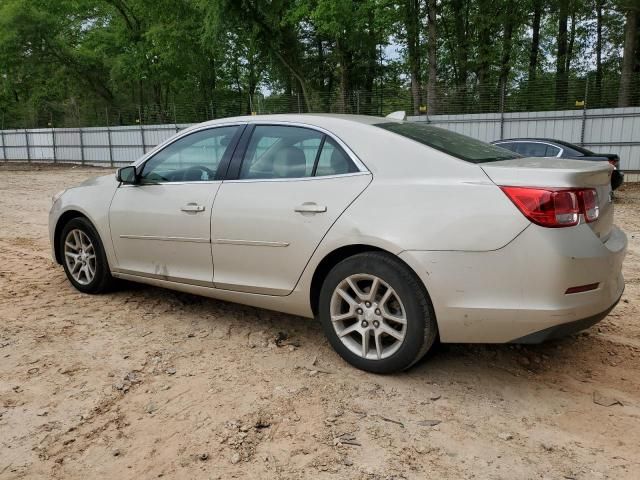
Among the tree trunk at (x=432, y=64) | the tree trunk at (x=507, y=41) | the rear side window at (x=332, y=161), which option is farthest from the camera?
the tree trunk at (x=507, y=41)

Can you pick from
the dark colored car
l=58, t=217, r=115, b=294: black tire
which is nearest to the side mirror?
l=58, t=217, r=115, b=294: black tire

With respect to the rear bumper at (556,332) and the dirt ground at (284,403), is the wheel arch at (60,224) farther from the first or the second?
the rear bumper at (556,332)

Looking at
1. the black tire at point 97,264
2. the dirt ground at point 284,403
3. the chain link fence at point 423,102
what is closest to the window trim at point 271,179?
the dirt ground at point 284,403

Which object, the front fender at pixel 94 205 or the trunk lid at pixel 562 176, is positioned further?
the front fender at pixel 94 205

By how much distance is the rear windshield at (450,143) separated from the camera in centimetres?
315

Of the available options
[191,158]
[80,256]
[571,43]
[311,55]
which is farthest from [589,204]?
[311,55]

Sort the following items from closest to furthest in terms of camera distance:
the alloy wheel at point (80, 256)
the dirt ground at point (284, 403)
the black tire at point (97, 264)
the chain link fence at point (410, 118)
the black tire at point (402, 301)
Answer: the dirt ground at point (284, 403) < the black tire at point (402, 301) < the black tire at point (97, 264) < the alloy wheel at point (80, 256) < the chain link fence at point (410, 118)

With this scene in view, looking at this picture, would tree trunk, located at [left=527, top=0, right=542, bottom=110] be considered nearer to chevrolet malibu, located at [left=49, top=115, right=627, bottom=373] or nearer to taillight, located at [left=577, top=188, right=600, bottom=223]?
chevrolet malibu, located at [left=49, top=115, right=627, bottom=373]

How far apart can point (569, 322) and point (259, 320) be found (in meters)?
2.29

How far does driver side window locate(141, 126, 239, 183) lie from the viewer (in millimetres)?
3934

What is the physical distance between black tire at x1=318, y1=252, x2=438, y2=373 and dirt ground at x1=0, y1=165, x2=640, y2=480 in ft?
0.39

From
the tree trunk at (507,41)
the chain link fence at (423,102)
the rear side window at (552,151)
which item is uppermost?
the tree trunk at (507,41)

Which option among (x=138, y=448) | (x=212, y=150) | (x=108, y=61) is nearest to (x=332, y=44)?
(x=108, y=61)

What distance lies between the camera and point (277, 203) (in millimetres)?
3406
